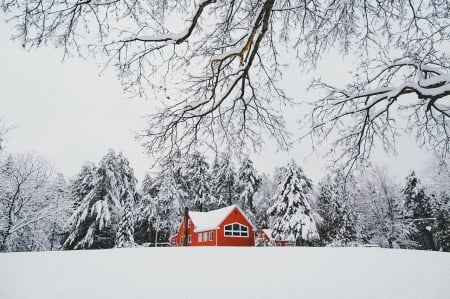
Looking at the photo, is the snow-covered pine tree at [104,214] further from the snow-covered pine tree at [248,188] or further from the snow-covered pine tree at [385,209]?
the snow-covered pine tree at [385,209]

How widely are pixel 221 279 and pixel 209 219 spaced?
24219 millimetres

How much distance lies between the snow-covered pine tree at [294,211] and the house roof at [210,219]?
3310 millimetres

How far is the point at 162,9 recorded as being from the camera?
4.46 meters

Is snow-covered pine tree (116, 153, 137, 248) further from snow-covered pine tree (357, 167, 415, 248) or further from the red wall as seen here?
snow-covered pine tree (357, 167, 415, 248)

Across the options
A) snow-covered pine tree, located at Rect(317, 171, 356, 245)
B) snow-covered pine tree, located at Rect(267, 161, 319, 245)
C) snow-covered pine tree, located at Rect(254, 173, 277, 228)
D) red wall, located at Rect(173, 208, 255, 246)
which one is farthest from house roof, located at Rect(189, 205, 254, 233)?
snow-covered pine tree, located at Rect(254, 173, 277, 228)

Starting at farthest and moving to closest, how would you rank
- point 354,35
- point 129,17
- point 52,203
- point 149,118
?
point 52,203, point 354,35, point 149,118, point 129,17

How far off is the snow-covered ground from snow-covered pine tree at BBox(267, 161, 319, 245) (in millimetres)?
20776

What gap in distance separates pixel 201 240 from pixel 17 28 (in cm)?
2660

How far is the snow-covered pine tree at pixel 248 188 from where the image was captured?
120 ft

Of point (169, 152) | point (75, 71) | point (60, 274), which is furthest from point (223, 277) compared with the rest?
point (75, 71)

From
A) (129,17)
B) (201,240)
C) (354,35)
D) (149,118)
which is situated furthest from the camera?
(201,240)

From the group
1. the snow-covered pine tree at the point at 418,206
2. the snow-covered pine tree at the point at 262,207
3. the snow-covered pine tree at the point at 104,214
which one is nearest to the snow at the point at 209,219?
the snow-covered pine tree at the point at 104,214

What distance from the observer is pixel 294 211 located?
27016mm

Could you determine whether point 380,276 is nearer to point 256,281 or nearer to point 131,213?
point 256,281
